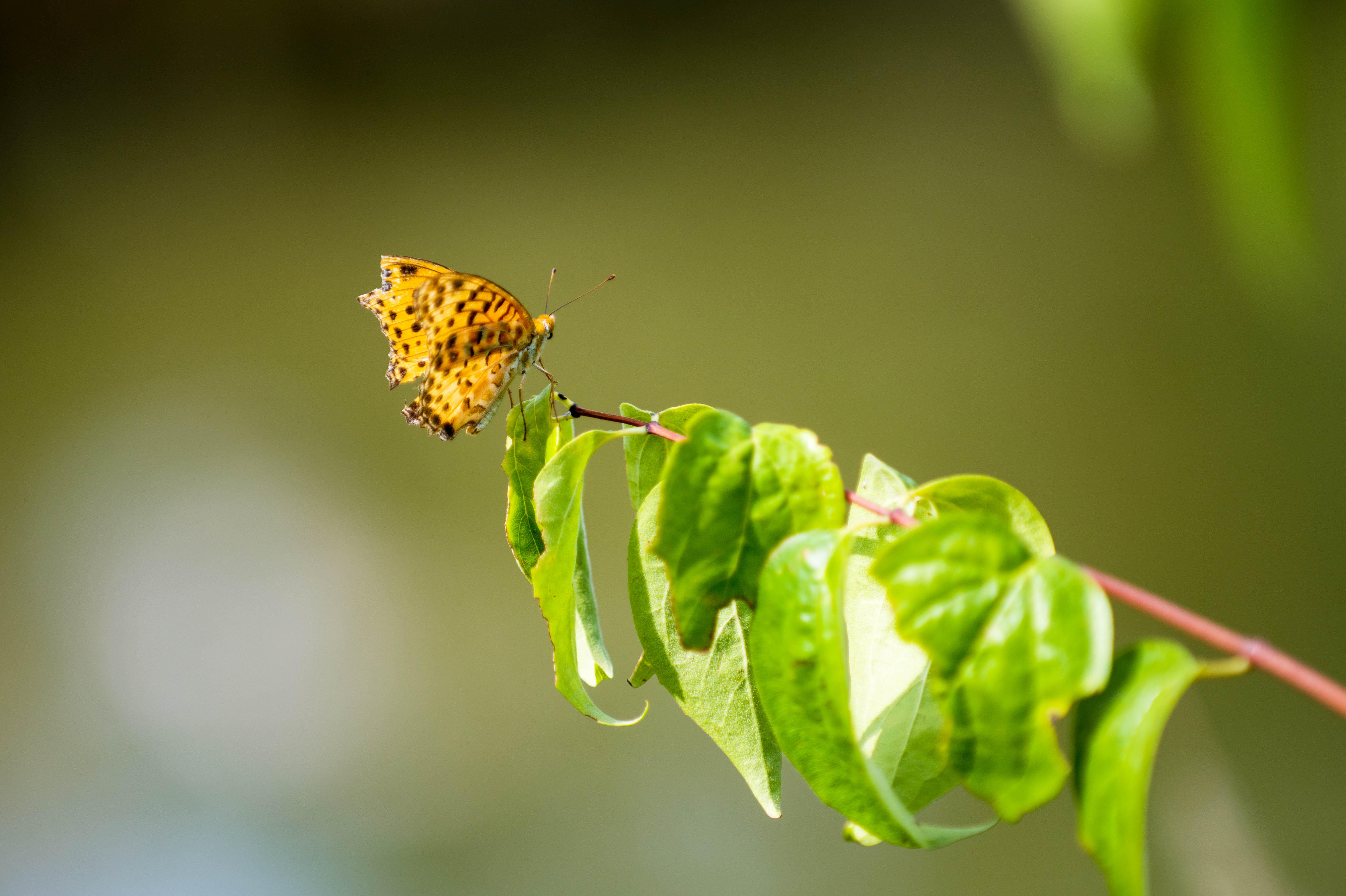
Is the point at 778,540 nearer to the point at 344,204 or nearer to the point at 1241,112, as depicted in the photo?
the point at 1241,112

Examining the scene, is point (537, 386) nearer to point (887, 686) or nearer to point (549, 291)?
point (549, 291)

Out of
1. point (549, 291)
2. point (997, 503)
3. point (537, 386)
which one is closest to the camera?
point (997, 503)

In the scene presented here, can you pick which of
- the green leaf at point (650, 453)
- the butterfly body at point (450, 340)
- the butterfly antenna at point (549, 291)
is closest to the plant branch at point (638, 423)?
the green leaf at point (650, 453)

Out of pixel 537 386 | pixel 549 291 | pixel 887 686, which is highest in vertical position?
pixel 549 291

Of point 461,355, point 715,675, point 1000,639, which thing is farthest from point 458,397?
point 1000,639

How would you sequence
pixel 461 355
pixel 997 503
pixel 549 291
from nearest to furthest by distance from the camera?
1. pixel 997 503
2. pixel 461 355
3. pixel 549 291

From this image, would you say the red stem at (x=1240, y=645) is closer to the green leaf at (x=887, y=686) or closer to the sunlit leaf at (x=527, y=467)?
the green leaf at (x=887, y=686)

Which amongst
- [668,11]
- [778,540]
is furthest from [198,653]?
[778,540]

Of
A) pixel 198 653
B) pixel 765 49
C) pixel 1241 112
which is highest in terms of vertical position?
pixel 765 49
